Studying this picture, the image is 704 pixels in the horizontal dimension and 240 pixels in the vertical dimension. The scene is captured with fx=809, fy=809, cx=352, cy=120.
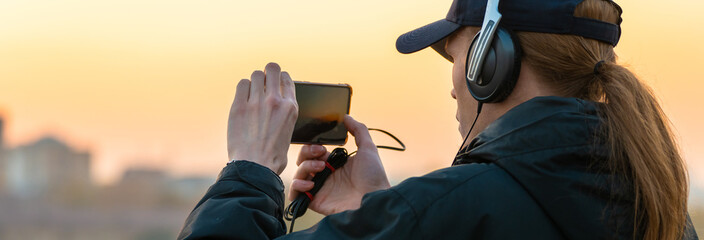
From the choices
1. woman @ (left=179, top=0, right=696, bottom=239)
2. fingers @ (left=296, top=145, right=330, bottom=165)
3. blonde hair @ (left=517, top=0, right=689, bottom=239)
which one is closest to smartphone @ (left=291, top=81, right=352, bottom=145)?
fingers @ (left=296, top=145, right=330, bottom=165)

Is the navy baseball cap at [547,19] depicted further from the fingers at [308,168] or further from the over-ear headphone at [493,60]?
the fingers at [308,168]

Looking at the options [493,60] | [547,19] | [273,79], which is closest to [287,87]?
[273,79]

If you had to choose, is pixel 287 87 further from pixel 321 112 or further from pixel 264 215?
pixel 264 215

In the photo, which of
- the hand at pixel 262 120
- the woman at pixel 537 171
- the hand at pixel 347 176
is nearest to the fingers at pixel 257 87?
the hand at pixel 262 120

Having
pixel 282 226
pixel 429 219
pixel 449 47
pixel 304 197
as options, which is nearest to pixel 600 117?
pixel 429 219

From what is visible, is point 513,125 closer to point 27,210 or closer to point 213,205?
point 213,205

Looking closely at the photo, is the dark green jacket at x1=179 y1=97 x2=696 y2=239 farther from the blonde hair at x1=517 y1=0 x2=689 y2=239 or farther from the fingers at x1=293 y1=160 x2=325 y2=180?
the fingers at x1=293 y1=160 x2=325 y2=180

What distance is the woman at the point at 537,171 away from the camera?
1.55m

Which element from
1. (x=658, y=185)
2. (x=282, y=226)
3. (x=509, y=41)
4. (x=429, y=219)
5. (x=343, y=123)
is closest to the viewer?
(x=429, y=219)

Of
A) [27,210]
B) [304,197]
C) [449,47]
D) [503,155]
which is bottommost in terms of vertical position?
[27,210]

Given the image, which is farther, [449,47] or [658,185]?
[449,47]

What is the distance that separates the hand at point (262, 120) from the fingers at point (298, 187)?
0.25m

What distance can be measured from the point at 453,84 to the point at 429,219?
60 centimetres

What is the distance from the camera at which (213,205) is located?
6.11ft
